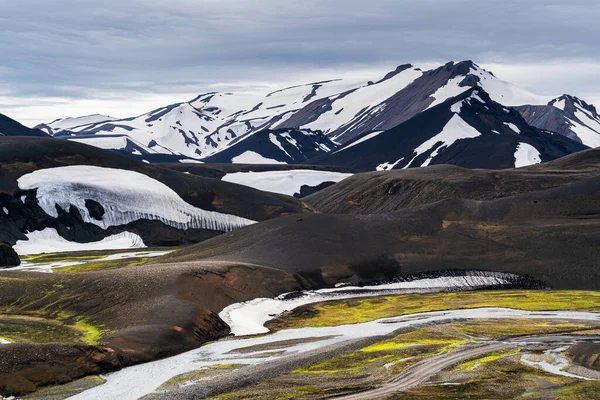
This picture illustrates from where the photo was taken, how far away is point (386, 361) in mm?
54188

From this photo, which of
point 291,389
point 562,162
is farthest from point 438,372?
point 562,162

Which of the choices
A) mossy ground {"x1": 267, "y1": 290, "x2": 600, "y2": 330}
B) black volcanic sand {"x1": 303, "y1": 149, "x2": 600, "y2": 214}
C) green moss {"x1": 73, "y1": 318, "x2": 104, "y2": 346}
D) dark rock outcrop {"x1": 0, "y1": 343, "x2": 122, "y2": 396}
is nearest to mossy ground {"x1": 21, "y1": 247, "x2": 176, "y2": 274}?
mossy ground {"x1": 267, "y1": 290, "x2": 600, "y2": 330}

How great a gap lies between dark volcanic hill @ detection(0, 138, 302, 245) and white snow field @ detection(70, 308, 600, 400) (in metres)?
89.4

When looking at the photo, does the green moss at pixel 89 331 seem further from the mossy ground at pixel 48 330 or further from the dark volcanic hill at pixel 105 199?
the dark volcanic hill at pixel 105 199

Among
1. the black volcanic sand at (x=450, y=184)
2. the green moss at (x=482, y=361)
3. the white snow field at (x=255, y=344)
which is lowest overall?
the green moss at (x=482, y=361)

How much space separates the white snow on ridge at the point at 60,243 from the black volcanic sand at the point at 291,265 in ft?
138

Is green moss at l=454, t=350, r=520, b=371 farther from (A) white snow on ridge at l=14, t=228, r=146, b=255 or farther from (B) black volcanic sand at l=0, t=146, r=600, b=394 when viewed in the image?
(A) white snow on ridge at l=14, t=228, r=146, b=255

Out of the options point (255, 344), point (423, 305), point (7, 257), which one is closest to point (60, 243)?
point (7, 257)

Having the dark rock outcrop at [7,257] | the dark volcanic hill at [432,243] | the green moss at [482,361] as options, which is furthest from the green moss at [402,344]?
the dark rock outcrop at [7,257]

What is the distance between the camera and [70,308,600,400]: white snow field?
48.9m

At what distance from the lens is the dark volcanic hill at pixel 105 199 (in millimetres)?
155875

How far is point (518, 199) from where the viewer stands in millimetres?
119250

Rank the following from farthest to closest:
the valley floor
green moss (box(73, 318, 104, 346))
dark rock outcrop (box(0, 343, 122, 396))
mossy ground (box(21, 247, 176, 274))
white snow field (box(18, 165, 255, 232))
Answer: white snow field (box(18, 165, 255, 232)), mossy ground (box(21, 247, 176, 274)), green moss (box(73, 318, 104, 346)), dark rock outcrop (box(0, 343, 122, 396)), the valley floor

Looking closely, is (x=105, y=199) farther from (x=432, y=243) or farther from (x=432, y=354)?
(x=432, y=354)
